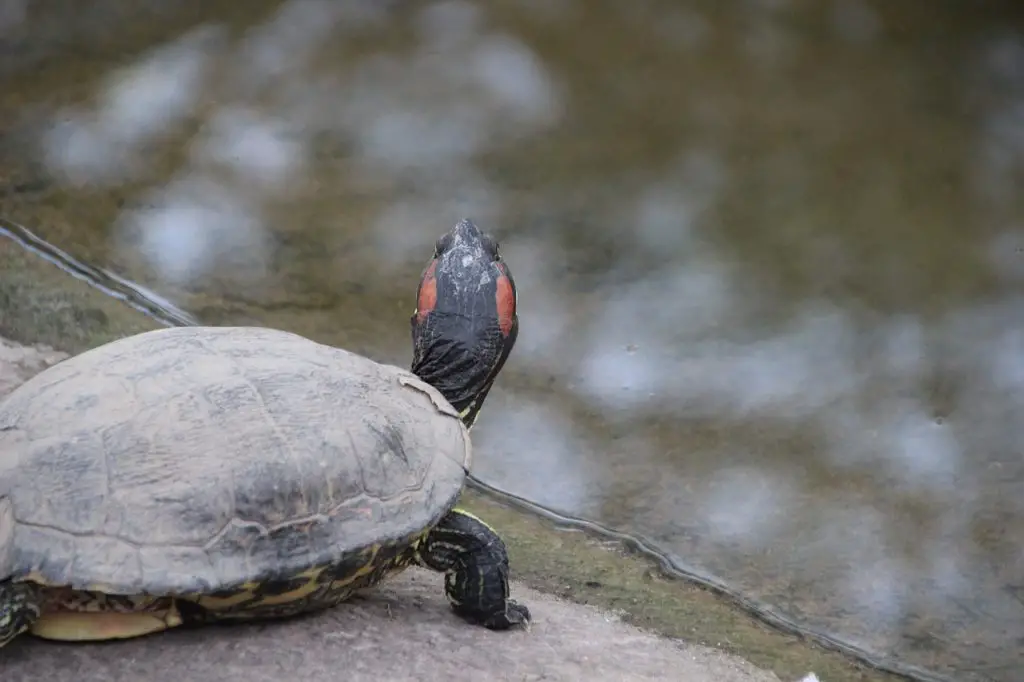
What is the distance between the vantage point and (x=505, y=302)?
2.87m

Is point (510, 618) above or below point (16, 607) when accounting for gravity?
above

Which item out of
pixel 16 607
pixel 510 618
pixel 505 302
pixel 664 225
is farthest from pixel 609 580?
pixel 664 225

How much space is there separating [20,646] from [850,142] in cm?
458

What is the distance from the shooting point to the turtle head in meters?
2.79

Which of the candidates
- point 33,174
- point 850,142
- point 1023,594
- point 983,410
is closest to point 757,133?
point 850,142

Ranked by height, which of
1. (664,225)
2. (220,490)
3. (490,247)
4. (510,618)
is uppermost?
(664,225)

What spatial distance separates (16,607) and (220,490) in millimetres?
395

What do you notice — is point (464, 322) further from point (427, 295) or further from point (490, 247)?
point (490, 247)

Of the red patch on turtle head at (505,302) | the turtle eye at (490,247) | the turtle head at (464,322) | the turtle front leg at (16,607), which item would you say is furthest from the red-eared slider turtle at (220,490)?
the turtle eye at (490,247)

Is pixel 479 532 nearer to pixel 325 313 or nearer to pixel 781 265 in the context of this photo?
pixel 325 313

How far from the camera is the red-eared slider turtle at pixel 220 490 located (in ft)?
6.18

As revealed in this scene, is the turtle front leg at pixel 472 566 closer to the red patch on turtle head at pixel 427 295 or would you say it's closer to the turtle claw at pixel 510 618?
the turtle claw at pixel 510 618

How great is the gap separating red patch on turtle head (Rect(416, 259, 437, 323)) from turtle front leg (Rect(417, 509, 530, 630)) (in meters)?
0.68

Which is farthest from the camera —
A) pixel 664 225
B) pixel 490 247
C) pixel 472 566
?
pixel 664 225
